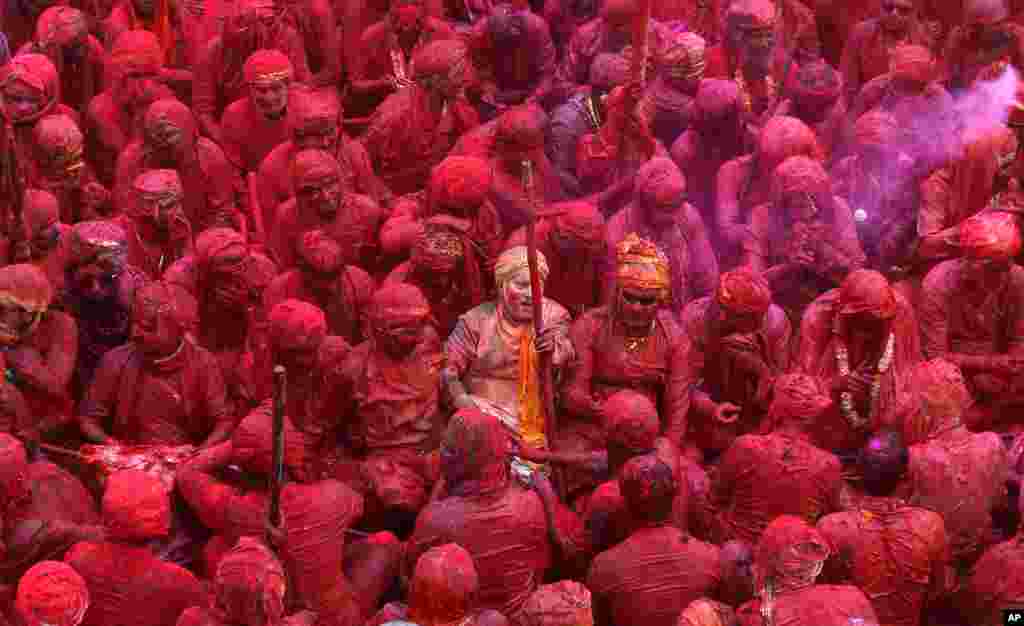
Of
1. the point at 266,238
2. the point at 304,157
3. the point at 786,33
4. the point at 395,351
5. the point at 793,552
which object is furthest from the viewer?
the point at 786,33

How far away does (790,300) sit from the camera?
1326cm

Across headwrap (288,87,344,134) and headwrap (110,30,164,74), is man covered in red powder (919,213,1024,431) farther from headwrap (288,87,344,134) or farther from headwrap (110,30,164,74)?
headwrap (110,30,164,74)

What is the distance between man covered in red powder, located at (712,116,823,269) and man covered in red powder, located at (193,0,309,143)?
3.08 meters

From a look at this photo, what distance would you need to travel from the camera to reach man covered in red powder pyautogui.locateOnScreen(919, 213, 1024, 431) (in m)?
12.7

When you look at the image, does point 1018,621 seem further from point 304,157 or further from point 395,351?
point 304,157

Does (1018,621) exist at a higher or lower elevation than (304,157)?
lower

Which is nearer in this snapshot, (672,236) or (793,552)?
(793,552)

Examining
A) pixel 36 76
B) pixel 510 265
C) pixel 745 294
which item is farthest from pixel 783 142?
pixel 36 76

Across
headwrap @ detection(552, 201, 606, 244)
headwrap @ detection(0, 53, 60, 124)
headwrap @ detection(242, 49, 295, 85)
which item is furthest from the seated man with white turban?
headwrap @ detection(0, 53, 60, 124)

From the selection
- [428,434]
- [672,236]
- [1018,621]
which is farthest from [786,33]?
[1018,621]

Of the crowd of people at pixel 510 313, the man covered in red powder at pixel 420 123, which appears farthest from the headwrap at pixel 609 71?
the man covered in red powder at pixel 420 123

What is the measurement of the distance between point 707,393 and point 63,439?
346 cm

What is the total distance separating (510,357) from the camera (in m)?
12.1

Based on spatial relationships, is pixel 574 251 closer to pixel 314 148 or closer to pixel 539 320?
pixel 539 320
